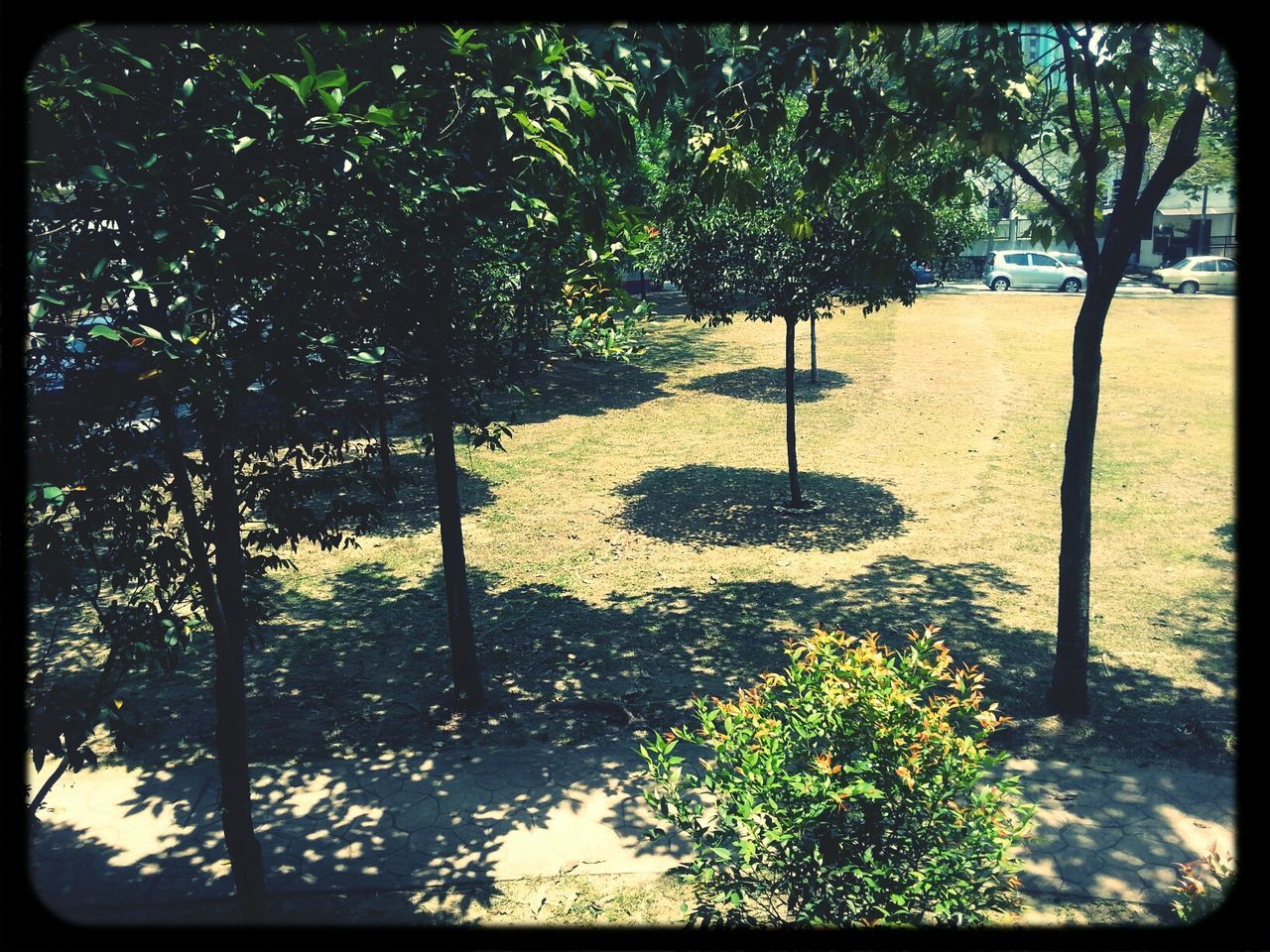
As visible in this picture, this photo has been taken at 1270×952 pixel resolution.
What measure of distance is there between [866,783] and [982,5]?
581 centimetres

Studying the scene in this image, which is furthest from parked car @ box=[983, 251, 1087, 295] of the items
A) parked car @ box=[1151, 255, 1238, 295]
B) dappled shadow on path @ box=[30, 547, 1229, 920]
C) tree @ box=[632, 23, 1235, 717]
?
tree @ box=[632, 23, 1235, 717]

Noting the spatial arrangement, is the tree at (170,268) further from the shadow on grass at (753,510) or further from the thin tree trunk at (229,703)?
the shadow on grass at (753,510)

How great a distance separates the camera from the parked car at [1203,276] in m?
42.1

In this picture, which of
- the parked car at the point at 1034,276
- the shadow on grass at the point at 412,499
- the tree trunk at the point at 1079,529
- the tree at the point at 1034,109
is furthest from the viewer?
the parked car at the point at 1034,276

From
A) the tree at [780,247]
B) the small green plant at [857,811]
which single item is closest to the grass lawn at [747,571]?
the tree at [780,247]

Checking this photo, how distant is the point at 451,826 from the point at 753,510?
8115 millimetres

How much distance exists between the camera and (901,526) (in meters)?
13.4

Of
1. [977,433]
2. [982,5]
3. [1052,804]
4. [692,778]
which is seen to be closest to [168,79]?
[692,778]

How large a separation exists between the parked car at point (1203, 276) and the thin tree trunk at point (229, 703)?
4456 cm

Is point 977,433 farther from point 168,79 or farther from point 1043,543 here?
point 168,79

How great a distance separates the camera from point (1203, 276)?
42.2 m

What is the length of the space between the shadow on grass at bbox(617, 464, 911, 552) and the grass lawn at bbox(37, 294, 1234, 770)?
0.19ft

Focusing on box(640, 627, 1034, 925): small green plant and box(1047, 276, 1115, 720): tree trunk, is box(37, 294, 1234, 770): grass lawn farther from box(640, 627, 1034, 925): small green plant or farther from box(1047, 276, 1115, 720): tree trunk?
box(640, 627, 1034, 925): small green plant

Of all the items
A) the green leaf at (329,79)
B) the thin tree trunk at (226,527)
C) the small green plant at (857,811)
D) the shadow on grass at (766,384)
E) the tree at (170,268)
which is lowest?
the small green plant at (857,811)
